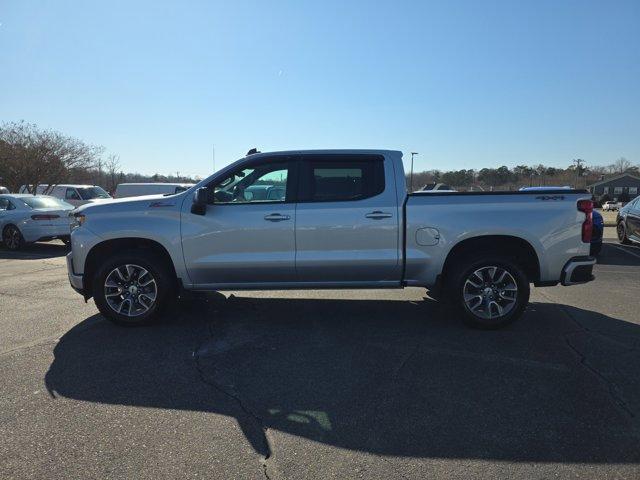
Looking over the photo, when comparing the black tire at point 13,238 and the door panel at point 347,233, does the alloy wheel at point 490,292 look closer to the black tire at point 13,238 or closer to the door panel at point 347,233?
the door panel at point 347,233

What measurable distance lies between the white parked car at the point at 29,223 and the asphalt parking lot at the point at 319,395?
756cm

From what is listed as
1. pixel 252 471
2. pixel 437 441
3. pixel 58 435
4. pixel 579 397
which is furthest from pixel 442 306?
pixel 58 435

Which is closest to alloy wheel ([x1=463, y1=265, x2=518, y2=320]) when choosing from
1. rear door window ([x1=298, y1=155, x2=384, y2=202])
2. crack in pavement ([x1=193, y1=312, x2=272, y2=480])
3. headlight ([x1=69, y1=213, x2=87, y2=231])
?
rear door window ([x1=298, y1=155, x2=384, y2=202])

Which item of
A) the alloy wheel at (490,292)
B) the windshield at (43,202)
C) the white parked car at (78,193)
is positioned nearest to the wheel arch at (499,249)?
the alloy wheel at (490,292)

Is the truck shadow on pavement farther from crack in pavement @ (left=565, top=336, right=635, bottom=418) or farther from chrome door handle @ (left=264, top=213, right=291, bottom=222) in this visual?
chrome door handle @ (left=264, top=213, right=291, bottom=222)

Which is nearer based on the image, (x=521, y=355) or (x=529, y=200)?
(x=521, y=355)

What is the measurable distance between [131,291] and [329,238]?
7.52ft

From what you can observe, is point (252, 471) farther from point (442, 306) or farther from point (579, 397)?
point (442, 306)

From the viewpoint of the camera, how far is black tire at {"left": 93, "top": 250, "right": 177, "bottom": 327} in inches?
213

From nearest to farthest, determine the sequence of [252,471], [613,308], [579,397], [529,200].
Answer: [252,471], [579,397], [529,200], [613,308]

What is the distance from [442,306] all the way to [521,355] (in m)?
1.93

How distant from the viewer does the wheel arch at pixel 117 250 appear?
18.1 ft

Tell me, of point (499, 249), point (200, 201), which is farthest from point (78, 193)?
point (499, 249)

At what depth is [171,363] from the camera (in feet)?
14.6
